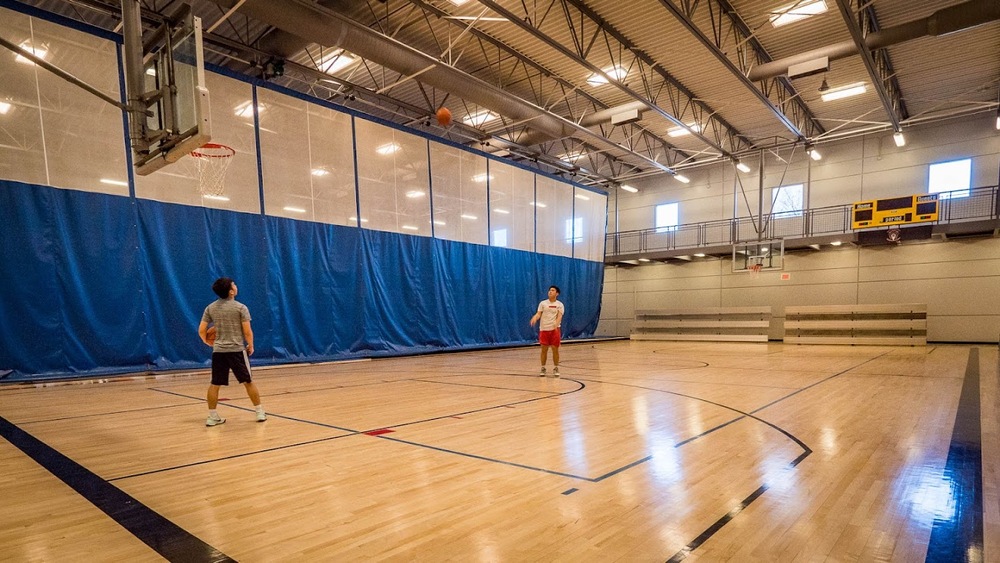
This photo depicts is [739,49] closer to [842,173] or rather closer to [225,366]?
[842,173]

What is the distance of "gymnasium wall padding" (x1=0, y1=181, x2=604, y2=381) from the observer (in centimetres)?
929

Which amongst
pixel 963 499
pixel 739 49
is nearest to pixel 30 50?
pixel 963 499

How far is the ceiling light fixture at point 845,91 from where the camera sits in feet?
49.3

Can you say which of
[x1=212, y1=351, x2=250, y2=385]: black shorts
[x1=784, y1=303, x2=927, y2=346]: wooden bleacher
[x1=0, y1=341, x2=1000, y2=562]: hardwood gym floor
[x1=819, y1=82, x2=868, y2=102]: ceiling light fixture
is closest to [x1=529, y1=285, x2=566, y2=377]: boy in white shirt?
[x1=0, y1=341, x2=1000, y2=562]: hardwood gym floor

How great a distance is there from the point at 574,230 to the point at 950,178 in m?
13.8

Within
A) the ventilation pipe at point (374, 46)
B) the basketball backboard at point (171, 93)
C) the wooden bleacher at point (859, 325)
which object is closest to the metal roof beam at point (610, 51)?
the ventilation pipe at point (374, 46)

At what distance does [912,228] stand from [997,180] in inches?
139

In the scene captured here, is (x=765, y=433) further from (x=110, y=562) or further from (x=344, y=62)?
(x=344, y=62)

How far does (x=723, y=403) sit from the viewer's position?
6449mm

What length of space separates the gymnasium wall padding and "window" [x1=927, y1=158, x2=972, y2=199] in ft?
54.5

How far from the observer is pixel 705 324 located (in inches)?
848

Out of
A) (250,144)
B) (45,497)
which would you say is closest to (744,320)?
(250,144)

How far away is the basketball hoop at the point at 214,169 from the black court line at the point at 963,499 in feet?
42.5

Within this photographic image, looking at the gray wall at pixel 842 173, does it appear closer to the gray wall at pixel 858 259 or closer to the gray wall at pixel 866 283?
the gray wall at pixel 858 259
